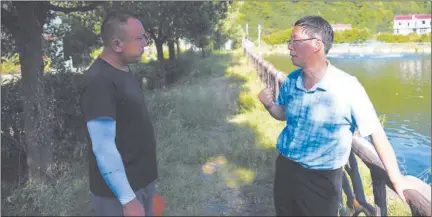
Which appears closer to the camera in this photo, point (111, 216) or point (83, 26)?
point (111, 216)

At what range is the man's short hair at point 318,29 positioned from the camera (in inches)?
72.5

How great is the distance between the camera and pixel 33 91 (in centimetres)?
484

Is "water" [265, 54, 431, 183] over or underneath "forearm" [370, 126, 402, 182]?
underneath

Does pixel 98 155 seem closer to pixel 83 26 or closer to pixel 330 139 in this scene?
pixel 330 139

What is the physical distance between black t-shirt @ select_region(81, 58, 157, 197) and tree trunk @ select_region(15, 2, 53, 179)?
3.43 m

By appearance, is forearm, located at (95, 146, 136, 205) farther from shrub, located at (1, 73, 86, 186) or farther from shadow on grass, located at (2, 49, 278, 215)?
shrub, located at (1, 73, 86, 186)

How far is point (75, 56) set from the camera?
841cm

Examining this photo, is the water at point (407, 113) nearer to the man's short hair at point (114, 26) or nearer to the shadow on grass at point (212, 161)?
the shadow on grass at point (212, 161)

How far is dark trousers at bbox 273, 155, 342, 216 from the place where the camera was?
75.1 inches

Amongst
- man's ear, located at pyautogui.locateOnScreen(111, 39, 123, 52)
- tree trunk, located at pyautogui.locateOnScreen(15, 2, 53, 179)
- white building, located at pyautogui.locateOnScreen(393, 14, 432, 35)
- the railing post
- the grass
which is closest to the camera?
man's ear, located at pyautogui.locateOnScreen(111, 39, 123, 52)

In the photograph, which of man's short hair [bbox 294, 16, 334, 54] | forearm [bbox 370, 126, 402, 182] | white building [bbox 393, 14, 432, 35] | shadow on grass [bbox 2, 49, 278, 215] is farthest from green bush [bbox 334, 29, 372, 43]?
forearm [bbox 370, 126, 402, 182]

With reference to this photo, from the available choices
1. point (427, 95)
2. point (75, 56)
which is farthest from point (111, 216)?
point (427, 95)

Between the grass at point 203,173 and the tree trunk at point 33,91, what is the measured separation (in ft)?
1.30

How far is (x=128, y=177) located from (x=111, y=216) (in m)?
0.20
